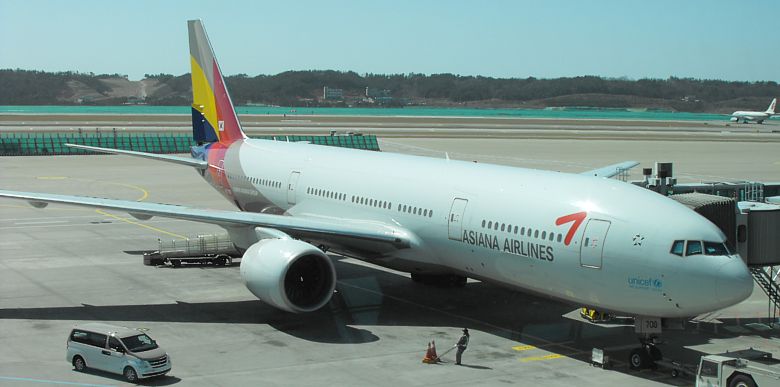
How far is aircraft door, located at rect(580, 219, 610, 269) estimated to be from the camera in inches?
813

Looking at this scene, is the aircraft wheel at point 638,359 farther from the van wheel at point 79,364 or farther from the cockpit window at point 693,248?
the van wheel at point 79,364

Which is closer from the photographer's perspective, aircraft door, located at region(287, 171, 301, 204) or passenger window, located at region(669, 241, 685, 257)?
passenger window, located at region(669, 241, 685, 257)

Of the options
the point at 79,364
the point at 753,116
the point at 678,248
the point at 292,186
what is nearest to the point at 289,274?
the point at 79,364

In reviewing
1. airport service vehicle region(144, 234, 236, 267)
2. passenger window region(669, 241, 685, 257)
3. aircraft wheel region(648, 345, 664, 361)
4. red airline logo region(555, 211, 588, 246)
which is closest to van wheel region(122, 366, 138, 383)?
red airline logo region(555, 211, 588, 246)

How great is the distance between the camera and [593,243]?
68.1 feet

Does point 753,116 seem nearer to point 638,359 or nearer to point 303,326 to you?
point 303,326

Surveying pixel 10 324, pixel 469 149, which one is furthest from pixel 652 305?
pixel 469 149

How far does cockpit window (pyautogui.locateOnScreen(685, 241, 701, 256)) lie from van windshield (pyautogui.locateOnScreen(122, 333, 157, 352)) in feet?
39.4

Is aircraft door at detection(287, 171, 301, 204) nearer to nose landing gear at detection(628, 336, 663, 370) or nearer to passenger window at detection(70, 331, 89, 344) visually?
passenger window at detection(70, 331, 89, 344)

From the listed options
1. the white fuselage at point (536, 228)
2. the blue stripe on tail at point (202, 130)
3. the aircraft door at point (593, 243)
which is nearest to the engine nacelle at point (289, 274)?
the white fuselage at point (536, 228)

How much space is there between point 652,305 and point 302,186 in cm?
1487

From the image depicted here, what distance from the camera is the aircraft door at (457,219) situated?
24.3 meters

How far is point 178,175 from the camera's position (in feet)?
225

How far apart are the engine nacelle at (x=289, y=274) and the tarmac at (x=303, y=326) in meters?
0.90
